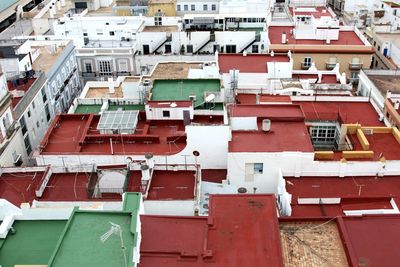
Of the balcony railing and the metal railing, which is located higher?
the metal railing

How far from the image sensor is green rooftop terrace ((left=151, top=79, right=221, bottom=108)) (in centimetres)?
5225

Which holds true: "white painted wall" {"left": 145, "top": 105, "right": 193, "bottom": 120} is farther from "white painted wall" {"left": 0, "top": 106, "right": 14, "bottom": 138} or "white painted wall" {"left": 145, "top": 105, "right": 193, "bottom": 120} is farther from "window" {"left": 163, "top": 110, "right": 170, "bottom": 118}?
"white painted wall" {"left": 0, "top": 106, "right": 14, "bottom": 138}

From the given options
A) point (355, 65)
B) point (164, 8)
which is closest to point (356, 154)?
point (355, 65)

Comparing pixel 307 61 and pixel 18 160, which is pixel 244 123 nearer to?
pixel 18 160

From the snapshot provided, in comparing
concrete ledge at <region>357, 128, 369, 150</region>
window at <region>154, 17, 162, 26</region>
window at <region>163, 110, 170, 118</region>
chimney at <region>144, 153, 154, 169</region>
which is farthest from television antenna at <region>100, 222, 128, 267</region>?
window at <region>154, 17, 162, 26</region>

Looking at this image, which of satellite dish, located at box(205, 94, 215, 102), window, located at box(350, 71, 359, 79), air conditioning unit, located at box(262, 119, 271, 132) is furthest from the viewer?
window, located at box(350, 71, 359, 79)

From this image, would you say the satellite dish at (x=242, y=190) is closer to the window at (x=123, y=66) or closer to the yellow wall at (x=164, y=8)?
the window at (x=123, y=66)

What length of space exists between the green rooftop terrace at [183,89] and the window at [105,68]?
2201 cm

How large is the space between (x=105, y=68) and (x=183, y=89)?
83.6 feet

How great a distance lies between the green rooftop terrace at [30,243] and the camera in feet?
95.7

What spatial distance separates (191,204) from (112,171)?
28.3 ft

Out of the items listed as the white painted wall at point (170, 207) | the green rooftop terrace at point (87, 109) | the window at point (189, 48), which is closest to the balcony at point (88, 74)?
the window at point (189, 48)

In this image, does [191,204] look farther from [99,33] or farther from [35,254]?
[99,33]

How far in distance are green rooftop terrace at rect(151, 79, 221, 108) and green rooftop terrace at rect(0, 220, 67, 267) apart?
2322cm
